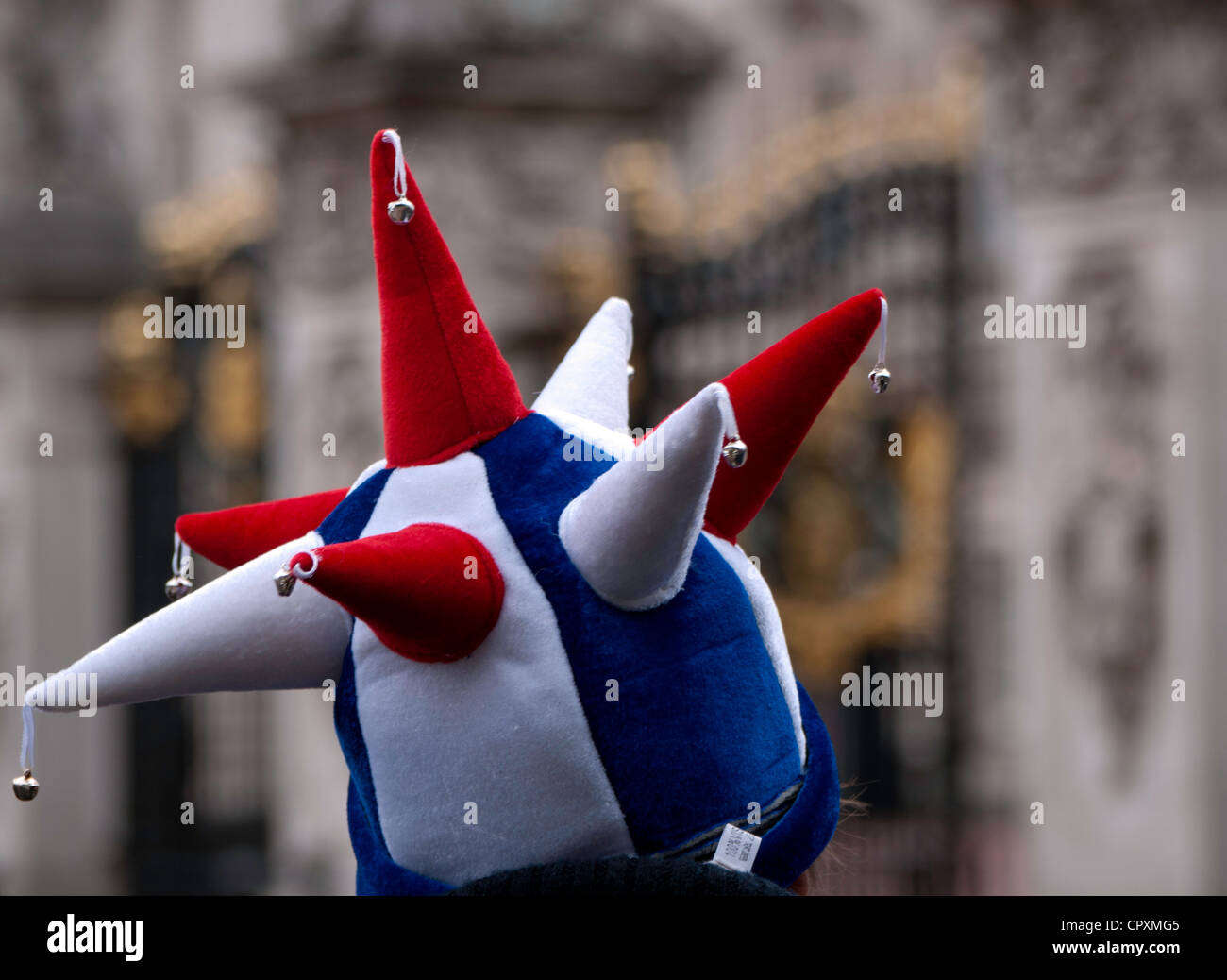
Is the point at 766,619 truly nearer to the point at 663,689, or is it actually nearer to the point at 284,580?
the point at 663,689

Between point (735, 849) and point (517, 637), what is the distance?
10.2 inches

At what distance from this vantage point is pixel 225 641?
1.61 m

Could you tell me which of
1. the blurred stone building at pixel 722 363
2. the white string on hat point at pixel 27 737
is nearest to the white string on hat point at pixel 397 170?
the white string on hat point at pixel 27 737

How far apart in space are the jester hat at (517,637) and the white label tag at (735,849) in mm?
17

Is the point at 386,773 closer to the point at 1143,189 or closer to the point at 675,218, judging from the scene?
the point at 1143,189

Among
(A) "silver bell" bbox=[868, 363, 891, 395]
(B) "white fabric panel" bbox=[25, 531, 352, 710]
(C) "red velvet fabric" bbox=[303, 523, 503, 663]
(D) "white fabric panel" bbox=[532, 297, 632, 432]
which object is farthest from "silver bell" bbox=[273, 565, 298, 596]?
(A) "silver bell" bbox=[868, 363, 891, 395]

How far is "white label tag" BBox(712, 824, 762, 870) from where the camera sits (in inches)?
61.7

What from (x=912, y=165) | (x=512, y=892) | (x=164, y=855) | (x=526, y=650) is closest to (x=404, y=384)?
(x=526, y=650)

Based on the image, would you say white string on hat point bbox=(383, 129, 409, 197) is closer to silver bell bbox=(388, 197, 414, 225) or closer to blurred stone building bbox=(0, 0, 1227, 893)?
silver bell bbox=(388, 197, 414, 225)

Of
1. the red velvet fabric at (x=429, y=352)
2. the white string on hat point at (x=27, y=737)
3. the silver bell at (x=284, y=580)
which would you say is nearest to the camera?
the silver bell at (x=284, y=580)

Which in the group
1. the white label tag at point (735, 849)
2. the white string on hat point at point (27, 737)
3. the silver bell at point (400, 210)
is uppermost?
the silver bell at point (400, 210)

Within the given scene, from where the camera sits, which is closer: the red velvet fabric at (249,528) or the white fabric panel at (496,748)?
the white fabric panel at (496,748)

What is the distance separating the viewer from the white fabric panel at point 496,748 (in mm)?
1578

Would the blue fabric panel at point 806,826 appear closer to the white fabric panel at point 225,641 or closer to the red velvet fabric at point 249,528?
the white fabric panel at point 225,641
